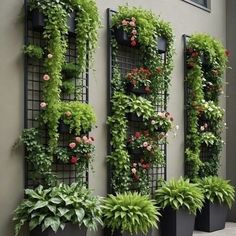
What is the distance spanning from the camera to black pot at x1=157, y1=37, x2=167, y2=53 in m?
4.94

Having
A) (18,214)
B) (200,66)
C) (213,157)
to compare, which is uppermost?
(200,66)

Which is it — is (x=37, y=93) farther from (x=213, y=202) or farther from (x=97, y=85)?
(x=213, y=202)

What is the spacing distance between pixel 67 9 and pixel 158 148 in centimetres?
196

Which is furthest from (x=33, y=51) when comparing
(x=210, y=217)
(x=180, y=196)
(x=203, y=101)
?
(x=210, y=217)

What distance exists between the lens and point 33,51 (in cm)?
384

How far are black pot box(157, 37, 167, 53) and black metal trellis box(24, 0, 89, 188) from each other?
1.08 meters

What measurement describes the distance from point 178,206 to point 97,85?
1675mm

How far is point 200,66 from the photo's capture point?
5641 millimetres

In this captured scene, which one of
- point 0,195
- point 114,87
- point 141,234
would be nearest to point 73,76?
point 114,87

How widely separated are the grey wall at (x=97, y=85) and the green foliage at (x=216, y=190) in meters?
0.37

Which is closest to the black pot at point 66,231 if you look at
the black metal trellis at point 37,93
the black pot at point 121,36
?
the black metal trellis at point 37,93

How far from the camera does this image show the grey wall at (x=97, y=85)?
3.73 metres

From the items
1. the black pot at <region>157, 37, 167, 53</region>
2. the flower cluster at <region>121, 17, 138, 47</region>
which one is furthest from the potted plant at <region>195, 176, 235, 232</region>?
the flower cluster at <region>121, 17, 138, 47</region>

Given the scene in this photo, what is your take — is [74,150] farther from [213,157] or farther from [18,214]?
[213,157]
